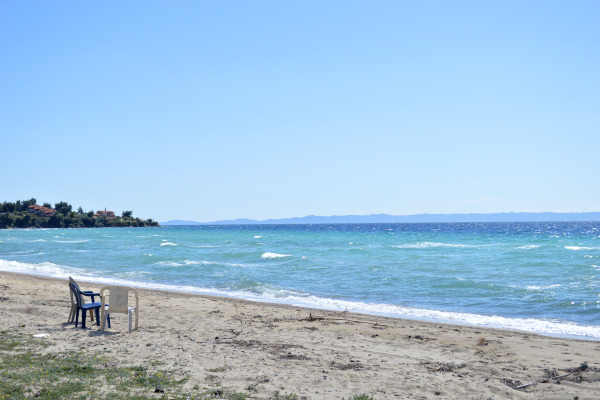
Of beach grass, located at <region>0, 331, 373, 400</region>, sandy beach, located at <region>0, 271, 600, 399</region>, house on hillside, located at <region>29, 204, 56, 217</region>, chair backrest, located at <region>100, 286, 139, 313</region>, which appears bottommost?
sandy beach, located at <region>0, 271, 600, 399</region>

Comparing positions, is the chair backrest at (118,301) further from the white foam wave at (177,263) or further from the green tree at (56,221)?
the green tree at (56,221)

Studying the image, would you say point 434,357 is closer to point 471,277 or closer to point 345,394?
point 345,394

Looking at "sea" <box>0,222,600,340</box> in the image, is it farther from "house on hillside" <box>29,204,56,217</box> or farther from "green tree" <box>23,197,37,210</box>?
"green tree" <box>23,197,37,210</box>

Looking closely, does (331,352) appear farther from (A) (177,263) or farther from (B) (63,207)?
(B) (63,207)

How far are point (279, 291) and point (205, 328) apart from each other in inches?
302

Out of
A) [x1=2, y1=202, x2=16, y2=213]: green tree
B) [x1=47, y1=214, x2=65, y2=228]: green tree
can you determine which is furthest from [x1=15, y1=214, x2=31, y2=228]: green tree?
[x1=2, y1=202, x2=16, y2=213]: green tree

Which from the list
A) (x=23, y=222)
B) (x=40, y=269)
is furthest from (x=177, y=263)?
(x=23, y=222)

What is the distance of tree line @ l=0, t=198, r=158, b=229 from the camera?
384 feet

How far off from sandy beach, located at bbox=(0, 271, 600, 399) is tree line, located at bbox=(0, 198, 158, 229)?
398 feet

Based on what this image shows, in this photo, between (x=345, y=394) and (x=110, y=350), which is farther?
(x=110, y=350)

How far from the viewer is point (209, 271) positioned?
77.0ft

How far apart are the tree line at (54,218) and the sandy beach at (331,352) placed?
4771 inches

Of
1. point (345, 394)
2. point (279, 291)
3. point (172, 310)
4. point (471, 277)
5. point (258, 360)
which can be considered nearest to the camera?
point (345, 394)

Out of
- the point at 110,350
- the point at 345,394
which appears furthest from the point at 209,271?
the point at 345,394
